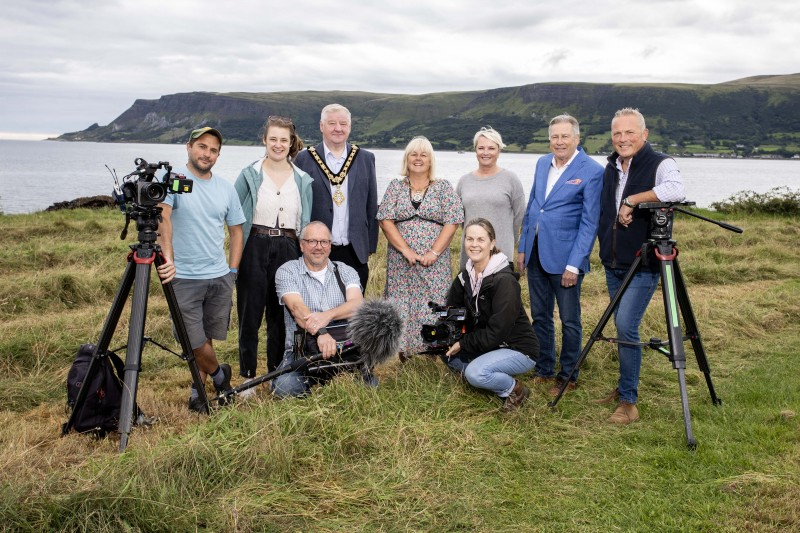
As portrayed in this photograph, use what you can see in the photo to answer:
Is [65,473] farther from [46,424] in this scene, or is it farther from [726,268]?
[726,268]

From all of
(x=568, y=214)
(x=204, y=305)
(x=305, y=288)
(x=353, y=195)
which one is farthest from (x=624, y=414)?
(x=204, y=305)

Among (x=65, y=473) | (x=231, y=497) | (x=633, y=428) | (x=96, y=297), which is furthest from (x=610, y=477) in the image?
(x=96, y=297)

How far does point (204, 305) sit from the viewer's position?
4438mm

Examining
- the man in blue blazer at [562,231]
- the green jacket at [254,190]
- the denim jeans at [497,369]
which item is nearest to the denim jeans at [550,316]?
the man in blue blazer at [562,231]

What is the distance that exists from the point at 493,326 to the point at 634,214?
1204 millimetres

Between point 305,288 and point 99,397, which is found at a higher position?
point 305,288

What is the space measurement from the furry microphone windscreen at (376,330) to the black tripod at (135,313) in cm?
110

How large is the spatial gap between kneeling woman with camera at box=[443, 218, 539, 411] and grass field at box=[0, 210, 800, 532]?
0.69ft

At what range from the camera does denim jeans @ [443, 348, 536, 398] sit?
433 centimetres

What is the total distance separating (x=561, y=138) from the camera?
184 inches

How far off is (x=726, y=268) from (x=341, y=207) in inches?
289

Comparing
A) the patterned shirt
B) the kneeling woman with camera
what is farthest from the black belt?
the kneeling woman with camera

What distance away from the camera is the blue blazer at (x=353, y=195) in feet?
16.4

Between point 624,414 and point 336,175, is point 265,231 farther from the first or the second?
point 624,414
